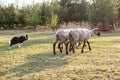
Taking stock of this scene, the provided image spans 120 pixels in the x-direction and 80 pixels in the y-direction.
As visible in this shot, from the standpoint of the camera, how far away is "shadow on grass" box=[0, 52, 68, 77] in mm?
11003

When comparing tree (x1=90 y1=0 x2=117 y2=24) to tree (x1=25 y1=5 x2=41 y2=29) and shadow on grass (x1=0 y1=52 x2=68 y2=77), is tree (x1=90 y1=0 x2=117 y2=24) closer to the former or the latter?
tree (x1=25 y1=5 x2=41 y2=29)

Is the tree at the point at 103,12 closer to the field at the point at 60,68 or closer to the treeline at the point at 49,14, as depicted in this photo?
the treeline at the point at 49,14

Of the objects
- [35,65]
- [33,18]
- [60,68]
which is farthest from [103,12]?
[60,68]

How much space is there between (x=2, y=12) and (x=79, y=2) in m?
17.6

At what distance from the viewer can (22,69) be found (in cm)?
1152

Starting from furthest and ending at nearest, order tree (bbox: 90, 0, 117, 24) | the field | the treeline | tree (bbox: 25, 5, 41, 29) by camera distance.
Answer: tree (bbox: 25, 5, 41, 29), the treeline, tree (bbox: 90, 0, 117, 24), the field

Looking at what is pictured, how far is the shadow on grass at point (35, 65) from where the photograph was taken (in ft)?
36.1

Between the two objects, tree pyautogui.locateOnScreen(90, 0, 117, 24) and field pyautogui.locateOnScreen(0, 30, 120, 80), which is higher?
tree pyautogui.locateOnScreen(90, 0, 117, 24)

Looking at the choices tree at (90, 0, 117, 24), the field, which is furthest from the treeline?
the field

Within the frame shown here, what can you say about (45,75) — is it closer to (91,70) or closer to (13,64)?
(91,70)

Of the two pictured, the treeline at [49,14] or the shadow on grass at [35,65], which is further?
the treeline at [49,14]

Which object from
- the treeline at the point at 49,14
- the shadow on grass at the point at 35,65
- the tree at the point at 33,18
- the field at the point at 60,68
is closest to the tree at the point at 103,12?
the treeline at the point at 49,14

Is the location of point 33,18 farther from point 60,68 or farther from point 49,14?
point 60,68

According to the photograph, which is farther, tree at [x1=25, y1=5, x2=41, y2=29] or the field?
tree at [x1=25, y1=5, x2=41, y2=29]
